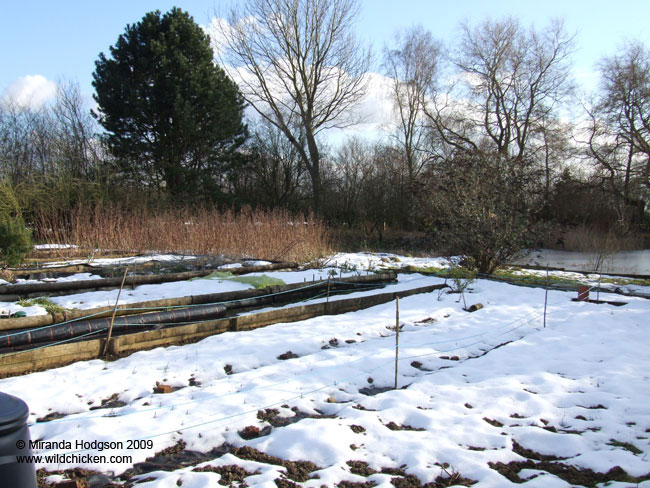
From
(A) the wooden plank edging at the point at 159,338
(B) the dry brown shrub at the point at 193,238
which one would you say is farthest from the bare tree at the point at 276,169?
(A) the wooden plank edging at the point at 159,338

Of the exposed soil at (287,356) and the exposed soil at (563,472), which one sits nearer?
the exposed soil at (563,472)

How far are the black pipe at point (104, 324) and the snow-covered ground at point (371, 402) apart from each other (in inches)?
24.6

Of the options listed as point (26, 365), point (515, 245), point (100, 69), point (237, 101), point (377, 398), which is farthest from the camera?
point (237, 101)

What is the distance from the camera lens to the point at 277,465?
2.80 m

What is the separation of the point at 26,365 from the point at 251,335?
2228 millimetres

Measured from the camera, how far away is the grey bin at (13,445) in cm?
133

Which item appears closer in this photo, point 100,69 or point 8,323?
point 8,323

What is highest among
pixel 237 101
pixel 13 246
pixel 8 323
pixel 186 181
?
pixel 237 101

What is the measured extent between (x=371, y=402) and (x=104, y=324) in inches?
121

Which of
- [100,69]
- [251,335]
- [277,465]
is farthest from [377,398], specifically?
[100,69]

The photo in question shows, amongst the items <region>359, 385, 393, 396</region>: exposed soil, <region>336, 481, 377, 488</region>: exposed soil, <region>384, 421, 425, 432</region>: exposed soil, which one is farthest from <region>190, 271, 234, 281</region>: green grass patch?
<region>336, 481, 377, 488</region>: exposed soil

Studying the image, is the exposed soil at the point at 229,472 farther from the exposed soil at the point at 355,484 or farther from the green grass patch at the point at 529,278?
the green grass patch at the point at 529,278

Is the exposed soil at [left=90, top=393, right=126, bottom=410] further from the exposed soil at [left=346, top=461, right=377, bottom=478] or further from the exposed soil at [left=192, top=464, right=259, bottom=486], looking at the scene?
the exposed soil at [left=346, top=461, right=377, bottom=478]

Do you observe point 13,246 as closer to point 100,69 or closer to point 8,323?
point 8,323
